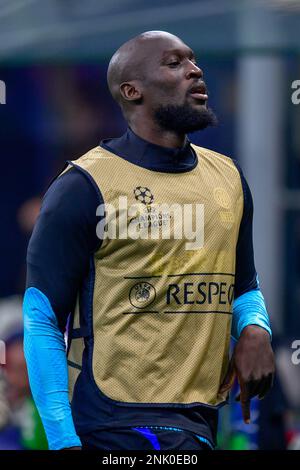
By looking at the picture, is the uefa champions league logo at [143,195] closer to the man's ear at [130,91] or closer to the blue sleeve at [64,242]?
the blue sleeve at [64,242]

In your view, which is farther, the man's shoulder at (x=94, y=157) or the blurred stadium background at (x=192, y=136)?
the blurred stadium background at (x=192, y=136)

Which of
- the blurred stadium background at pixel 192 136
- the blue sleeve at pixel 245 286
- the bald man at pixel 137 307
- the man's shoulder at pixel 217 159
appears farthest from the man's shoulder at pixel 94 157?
the blurred stadium background at pixel 192 136

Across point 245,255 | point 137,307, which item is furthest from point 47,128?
point 137,307

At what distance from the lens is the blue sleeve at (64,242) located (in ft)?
12.6

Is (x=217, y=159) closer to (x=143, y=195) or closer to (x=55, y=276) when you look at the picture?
(x=143, y=195)

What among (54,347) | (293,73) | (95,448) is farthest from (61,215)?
(293,73)

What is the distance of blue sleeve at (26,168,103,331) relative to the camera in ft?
12.6

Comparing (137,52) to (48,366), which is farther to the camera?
(137,52)

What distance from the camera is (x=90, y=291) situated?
3.89m

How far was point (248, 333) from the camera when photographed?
13.1ft

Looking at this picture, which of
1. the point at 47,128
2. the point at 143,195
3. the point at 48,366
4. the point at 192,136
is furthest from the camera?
the point at 47,128

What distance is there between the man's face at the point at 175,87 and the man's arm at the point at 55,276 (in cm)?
38

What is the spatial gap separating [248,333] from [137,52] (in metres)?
1.00
